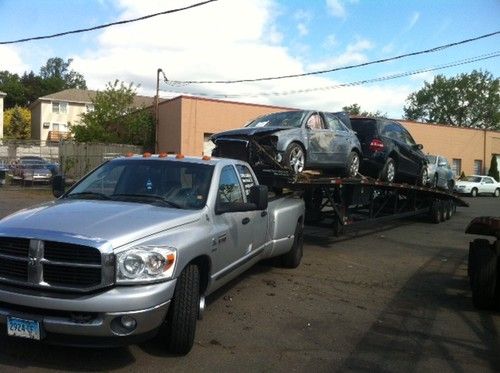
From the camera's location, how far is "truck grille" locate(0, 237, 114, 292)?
4.06 meters

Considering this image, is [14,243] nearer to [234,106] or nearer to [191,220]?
[191,220]

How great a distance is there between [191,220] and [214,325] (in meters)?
1.38

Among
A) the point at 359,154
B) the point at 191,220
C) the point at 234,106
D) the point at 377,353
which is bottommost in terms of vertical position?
the point at 377,353

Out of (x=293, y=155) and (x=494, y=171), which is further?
(x=494, y=171)

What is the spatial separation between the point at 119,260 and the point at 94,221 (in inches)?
19.8

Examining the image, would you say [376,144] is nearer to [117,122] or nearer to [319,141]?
[319,141]

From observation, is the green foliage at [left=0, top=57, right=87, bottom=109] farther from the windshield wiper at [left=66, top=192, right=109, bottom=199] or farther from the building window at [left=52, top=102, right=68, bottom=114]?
the windshield wiper at [left=66, top=192, right=109, bottom=199]

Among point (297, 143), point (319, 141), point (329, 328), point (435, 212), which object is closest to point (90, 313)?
point (329, 328)

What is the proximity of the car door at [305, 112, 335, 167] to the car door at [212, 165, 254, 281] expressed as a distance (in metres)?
4.02

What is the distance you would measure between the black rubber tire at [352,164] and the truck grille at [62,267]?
26.2 ft

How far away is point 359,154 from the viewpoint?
12.0 metres

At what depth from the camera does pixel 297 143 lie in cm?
977

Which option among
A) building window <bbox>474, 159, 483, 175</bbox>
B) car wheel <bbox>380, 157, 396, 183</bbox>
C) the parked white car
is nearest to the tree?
building window <bbox>474, 159, 483, 175</bbox>

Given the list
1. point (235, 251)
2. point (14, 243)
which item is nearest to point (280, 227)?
point (235, 251)
